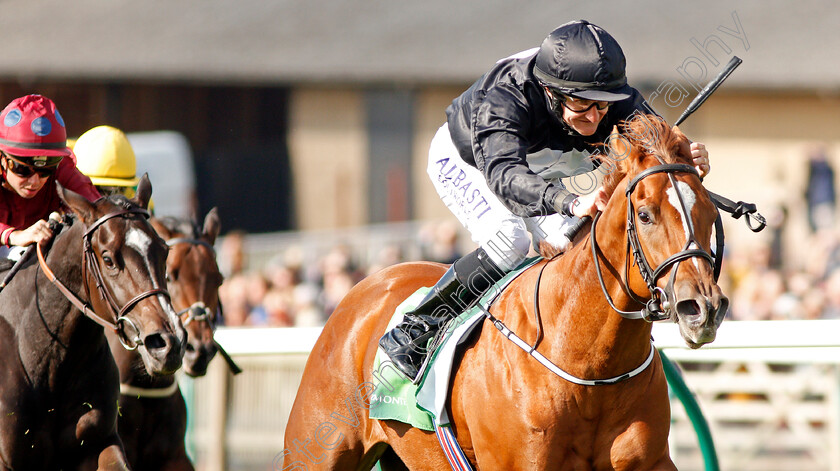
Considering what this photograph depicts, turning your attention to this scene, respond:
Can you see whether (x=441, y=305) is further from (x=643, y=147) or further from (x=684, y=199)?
(x=684, y=199)

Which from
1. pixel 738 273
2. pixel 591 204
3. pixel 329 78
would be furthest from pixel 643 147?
pixel 329 78

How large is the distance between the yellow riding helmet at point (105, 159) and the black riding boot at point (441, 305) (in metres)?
2.46

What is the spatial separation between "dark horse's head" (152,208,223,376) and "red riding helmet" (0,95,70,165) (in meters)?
1.35

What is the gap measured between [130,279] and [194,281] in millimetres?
1820

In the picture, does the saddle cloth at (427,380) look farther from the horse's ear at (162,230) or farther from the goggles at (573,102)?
the horse's ear at (162,230)

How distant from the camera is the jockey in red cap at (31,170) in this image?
4.41 meters

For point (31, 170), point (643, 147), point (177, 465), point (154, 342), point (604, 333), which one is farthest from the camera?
point (177, 465)

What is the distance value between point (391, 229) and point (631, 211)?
496 inches

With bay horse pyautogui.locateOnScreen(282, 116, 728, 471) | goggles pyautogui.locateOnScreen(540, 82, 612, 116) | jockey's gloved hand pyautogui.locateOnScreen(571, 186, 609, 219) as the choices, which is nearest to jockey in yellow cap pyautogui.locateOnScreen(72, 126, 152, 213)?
bay horse pyautogui.locateOnScreen(282, 116, 728, 471)

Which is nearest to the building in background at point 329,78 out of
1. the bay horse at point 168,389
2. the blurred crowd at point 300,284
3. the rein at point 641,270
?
the blurred crowd at point 300,284

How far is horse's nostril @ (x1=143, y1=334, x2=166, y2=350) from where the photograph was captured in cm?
407

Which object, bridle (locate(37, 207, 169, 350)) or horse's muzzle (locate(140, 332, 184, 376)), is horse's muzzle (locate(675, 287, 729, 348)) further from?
bridle (locate(37, 207, 169, 350))

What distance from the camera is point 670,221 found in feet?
9.98

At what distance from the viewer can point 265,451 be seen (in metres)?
7.38
